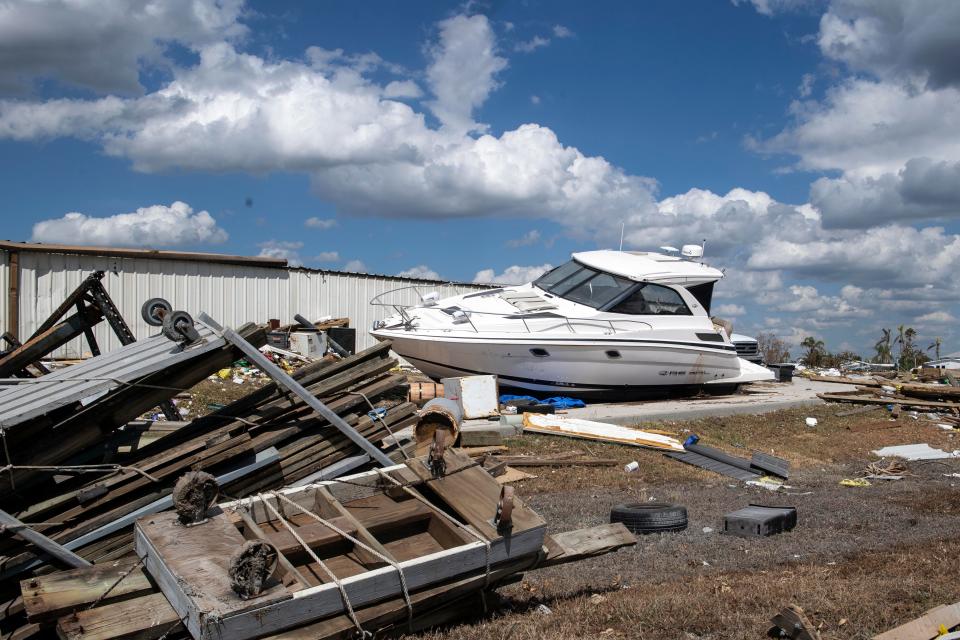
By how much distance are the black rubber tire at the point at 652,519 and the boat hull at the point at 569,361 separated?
6.86 meters

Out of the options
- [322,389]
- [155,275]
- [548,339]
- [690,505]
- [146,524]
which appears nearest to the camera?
[146,524]

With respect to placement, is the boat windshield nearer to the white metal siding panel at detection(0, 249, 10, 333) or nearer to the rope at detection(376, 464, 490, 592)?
the rope at detection(376, 464, 490, 592)

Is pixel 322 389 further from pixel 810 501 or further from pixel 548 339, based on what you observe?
pixel 548 339

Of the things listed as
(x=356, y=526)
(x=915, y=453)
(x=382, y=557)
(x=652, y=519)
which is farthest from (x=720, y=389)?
(x=382, y=557)

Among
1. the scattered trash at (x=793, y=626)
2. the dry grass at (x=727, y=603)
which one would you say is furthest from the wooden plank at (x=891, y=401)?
the scattered trash at (x=793, y=626)

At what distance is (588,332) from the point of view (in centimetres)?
1483

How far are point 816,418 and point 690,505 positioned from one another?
8002 mm

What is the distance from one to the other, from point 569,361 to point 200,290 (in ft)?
29.7

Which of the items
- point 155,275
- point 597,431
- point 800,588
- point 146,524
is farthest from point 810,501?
point 155,275

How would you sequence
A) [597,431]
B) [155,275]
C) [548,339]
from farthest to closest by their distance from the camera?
1. [155,275]
2. [548,339]
3. [597,431]

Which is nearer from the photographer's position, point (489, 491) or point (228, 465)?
point (489, 491)

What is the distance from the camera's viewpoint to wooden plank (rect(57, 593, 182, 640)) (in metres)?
3.72

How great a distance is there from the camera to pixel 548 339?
14.5 metres

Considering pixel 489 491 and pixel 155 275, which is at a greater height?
pixel 155 275
